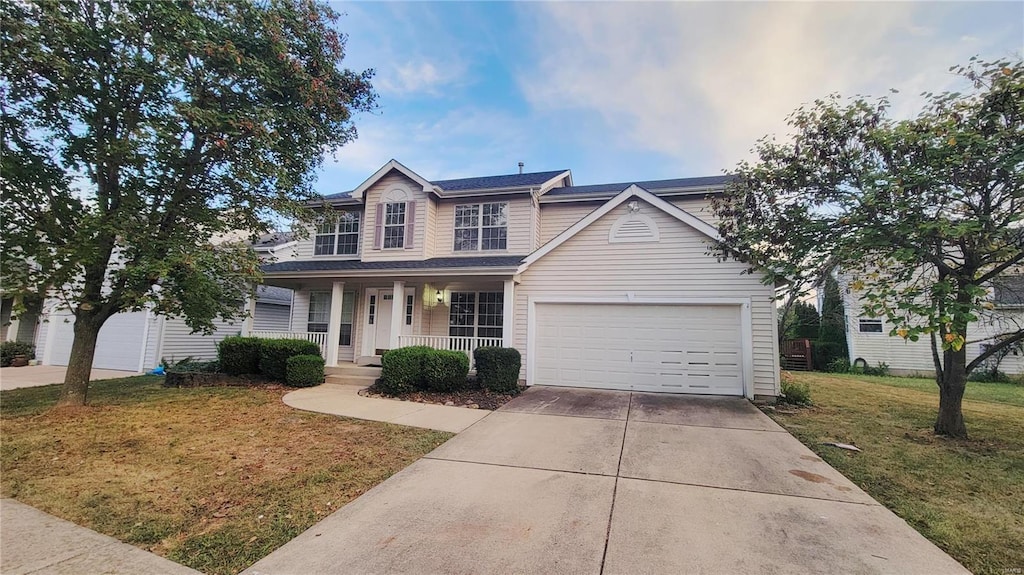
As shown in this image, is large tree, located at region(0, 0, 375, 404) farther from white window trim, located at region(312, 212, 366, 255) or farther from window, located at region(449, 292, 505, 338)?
window, located at region(449, 292, 505, 338)

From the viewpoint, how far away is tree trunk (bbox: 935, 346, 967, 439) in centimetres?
660

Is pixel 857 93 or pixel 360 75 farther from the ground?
pixel 360 75

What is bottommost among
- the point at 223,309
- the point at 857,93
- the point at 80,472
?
the point at 80,472

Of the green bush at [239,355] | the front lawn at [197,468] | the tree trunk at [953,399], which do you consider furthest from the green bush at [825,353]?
the green bush at [239,355]

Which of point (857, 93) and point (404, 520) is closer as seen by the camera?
point (404, 520)

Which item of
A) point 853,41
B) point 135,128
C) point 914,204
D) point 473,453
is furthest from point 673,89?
point 135,128

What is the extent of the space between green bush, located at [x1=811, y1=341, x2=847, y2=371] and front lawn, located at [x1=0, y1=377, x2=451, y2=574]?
1844 cm

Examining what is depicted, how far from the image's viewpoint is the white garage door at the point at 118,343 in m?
14.1

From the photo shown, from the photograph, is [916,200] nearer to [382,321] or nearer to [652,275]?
[652,275]

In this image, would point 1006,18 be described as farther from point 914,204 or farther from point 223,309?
point 223,309

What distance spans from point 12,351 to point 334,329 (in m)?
12.5

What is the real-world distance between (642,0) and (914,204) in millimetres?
7598

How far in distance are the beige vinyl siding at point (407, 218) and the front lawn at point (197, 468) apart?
A: 6.02 m

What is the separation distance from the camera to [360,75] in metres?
9.57
